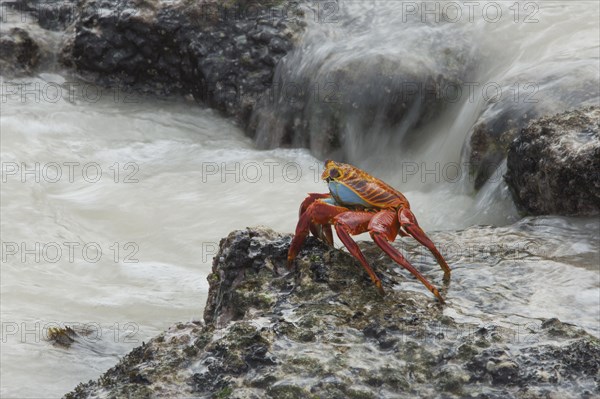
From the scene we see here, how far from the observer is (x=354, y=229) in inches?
129

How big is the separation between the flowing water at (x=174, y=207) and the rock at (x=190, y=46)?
9.3 inches

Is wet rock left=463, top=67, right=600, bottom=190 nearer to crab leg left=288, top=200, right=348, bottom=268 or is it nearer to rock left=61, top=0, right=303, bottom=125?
crab leg left=288, top=200, right=348, bottom=268

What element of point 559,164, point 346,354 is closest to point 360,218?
point 346,354

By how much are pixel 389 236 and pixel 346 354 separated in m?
0.84

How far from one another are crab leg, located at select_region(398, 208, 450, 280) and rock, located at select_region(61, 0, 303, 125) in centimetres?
496

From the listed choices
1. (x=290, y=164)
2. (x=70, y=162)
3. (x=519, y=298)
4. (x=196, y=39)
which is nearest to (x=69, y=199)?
(x=70, y=162)

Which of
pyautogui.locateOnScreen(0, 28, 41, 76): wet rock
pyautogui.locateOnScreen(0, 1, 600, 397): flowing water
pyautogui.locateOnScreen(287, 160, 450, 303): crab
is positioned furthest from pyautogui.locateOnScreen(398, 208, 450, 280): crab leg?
pyautogui.locateOnScreen(0, 28, 41, 76): wet rock

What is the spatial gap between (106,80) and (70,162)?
5.55 ft

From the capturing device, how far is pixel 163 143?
314 inches

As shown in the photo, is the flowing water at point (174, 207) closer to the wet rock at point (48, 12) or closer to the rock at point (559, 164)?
the rock at point (559, 164)

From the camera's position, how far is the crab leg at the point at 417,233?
3.27 metres

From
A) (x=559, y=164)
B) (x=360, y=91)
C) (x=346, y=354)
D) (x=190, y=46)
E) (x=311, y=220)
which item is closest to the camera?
(x=346, y=354)

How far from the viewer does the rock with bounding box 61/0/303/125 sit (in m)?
8.21

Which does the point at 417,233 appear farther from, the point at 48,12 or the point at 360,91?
the point at 48,12
